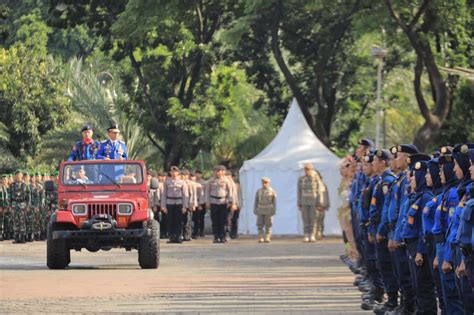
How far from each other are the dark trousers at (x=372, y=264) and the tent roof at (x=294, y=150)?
2306 centimetres

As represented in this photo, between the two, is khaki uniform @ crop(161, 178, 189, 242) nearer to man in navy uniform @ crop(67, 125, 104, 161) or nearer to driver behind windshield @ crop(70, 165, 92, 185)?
man in navy uniform @ crop(67, 125, 104, 161)

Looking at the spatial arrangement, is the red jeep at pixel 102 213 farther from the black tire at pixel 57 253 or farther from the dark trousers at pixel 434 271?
the dark trousers at pixel 434 271

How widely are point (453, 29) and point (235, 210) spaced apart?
826 cm

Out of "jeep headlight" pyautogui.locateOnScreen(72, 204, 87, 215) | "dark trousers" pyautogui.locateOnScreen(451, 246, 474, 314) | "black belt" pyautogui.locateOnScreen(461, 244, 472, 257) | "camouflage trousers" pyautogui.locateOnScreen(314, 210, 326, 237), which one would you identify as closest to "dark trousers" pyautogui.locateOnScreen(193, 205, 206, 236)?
"camouflage trousers" pyautogui.locateOnScreen(314, 210, 326, 237)

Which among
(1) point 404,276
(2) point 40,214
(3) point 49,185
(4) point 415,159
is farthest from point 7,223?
(4) point 415,159

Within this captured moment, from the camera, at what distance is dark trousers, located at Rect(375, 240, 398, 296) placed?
17344mm

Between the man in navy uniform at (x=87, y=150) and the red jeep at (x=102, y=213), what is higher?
the man in navy uniform at (x=87, y=150)

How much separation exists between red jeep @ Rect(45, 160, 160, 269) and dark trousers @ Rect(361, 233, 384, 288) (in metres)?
7.96

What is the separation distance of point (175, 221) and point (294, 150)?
4653mm

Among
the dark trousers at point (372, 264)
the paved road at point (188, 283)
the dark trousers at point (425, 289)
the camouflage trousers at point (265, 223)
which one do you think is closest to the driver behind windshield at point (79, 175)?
the paved road at point (188, 283)

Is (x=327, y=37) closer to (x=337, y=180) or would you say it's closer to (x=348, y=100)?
(x=348, y=100)

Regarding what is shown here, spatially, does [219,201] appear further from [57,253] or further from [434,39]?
[57,253]

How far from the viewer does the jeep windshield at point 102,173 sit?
2755cm

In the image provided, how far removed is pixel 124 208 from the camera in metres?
27.0
